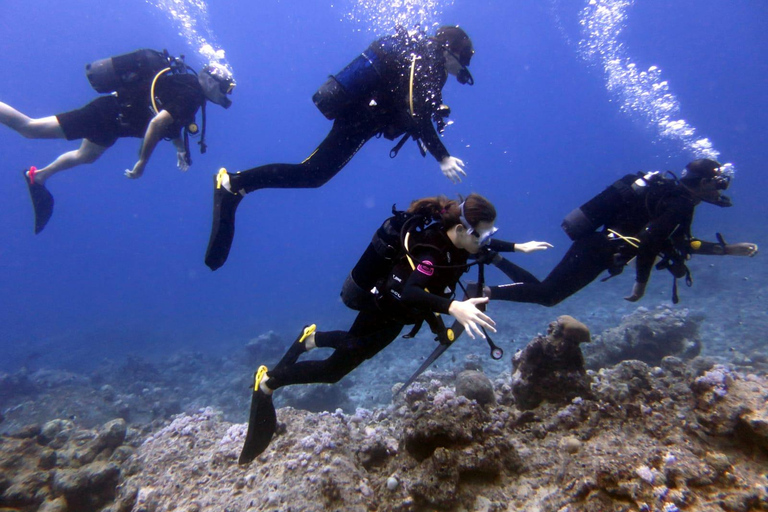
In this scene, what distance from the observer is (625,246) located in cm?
584

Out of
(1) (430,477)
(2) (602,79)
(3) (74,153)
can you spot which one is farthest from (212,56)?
(2) (602,79)

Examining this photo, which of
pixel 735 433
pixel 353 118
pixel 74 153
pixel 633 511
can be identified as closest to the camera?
pixel 633 511

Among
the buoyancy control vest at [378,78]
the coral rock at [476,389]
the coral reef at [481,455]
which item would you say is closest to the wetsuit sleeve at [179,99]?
the buoyancy control vest at [378,78]

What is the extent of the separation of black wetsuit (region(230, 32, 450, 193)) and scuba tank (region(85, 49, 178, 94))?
2953 mm

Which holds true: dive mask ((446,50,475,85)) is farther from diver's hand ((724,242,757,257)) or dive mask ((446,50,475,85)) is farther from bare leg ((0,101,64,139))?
bare leg ((0,101,64,139))

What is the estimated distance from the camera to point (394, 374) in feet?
40.1

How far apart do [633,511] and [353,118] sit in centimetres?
494

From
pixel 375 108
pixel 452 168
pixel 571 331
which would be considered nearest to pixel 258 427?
pixel 571 331

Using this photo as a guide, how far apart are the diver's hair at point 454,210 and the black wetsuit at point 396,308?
143 mm

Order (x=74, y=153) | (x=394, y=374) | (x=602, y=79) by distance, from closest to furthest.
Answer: (x=74, y=153), (x=394, y=374), (x=602, y=79)

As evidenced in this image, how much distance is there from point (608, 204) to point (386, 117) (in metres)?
4.03

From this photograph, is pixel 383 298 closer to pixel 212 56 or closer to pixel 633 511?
pixel 633 511

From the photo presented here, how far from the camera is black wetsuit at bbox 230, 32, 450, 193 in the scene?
4.75m

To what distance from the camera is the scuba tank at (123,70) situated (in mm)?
5848
